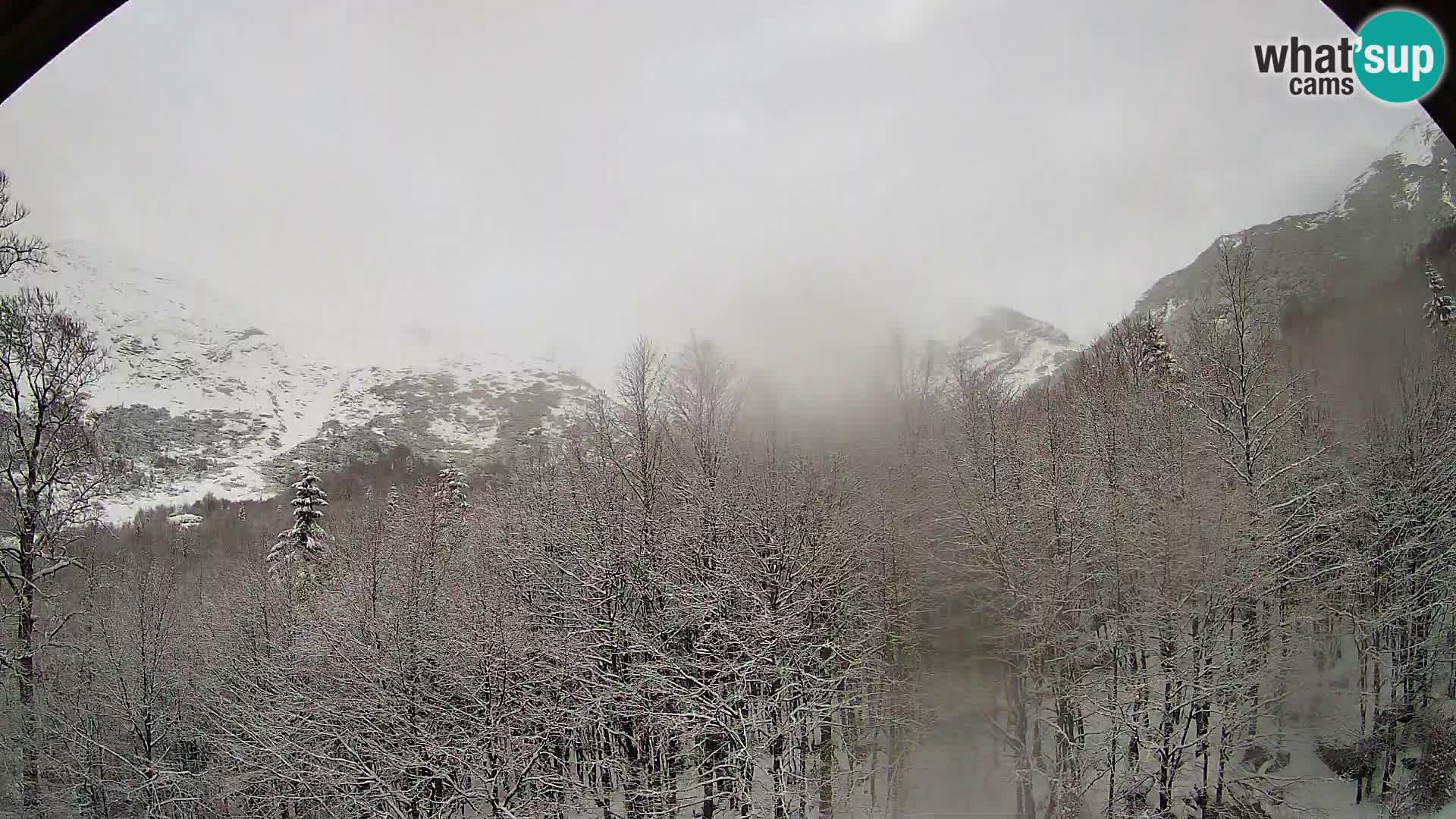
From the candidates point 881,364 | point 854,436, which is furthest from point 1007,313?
point 854,436

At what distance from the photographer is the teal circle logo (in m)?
1.38

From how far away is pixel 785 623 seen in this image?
14133mm

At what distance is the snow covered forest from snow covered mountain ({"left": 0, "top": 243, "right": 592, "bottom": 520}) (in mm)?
A: 5415

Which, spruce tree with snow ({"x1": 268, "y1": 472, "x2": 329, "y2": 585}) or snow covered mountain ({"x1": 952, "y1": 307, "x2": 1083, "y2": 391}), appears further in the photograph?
snow covered mountain ({"x1": 952, "y1": 307, "x2": 1083, "y2": 391})

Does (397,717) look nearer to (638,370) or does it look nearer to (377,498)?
(638,370)

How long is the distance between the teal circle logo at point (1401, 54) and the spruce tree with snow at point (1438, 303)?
21624 millimetres

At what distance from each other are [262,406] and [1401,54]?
118 m

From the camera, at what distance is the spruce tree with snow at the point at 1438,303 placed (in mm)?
16391

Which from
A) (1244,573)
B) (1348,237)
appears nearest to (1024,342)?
(1348,237)

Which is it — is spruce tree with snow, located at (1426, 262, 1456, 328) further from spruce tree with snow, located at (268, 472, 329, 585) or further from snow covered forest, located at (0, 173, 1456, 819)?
spruce tree with snow, located at (268, 472, 329, 585)

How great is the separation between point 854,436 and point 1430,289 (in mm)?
17330

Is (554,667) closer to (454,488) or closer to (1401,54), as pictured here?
(1401,54)

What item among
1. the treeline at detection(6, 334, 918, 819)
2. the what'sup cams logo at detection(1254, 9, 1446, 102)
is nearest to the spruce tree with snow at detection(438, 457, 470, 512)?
the treeline at detection(6, 334, 918, 819)

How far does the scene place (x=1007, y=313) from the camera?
54.0 m
